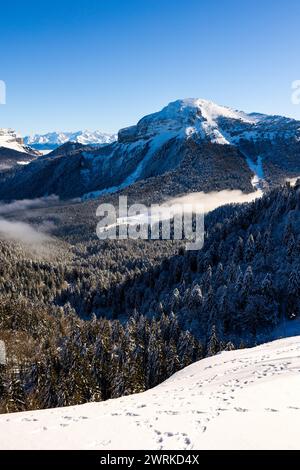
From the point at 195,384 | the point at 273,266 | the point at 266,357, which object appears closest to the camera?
the point at 195,384

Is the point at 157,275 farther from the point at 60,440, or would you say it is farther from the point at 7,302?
the point at 60,440

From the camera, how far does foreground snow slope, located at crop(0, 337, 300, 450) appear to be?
17.7m

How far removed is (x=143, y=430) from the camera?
65.8 feet

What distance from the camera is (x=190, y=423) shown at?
2038 cm

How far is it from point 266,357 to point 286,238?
80604mm

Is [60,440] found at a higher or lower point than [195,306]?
higher

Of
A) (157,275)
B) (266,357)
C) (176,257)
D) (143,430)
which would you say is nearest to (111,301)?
(157,275)

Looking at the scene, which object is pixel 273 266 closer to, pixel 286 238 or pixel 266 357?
pixel 286 238

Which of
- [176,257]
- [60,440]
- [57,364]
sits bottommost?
[57,364]

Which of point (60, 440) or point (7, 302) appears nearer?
point (60, 440)

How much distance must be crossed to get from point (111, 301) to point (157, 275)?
83.5 feet

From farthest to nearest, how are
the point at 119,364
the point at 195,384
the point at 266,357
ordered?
the point at 119,364, the point at 266,357, the point at 195,384

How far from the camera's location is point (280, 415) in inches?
781

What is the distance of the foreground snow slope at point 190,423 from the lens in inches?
695
